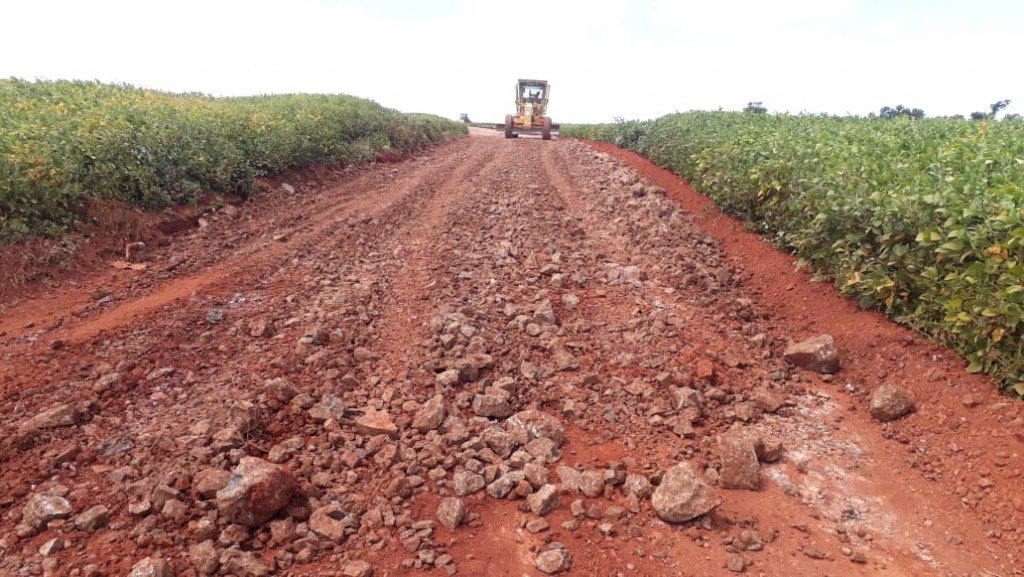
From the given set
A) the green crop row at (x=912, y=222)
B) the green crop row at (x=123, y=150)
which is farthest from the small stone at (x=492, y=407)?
the green crop row at (x=123, y=150)

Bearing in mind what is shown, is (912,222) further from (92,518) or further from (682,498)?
(92,518)

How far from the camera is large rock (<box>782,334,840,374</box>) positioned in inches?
183

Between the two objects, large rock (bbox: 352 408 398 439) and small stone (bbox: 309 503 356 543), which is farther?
large rock (bbox: 352 408 398 439)

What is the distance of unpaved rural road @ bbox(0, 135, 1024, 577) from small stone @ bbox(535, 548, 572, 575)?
11 millimetres

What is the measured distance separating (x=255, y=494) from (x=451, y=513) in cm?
104

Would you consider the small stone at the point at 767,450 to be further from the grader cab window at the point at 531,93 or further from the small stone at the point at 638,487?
the grader cab window at the point at 531,93

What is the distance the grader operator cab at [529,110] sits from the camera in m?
29.0

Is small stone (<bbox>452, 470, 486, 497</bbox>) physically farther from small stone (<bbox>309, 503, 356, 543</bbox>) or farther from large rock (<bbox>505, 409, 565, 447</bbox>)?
small stone (<bbox>309, 503, 356, 543</bbox>)

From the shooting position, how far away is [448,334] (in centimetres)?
460

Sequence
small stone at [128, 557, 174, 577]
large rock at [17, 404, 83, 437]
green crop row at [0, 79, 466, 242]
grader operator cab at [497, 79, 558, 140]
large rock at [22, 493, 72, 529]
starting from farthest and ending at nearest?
grader operator cab at [497, 79, 558, 140]
green crop row at [0, 79, 466, 242]
large rock at [17, 404, 83, 437]
large rock at [22, 493, 72, 529]
small stone at [128, 557, 174, 577]

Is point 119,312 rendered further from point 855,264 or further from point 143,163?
point 855,264

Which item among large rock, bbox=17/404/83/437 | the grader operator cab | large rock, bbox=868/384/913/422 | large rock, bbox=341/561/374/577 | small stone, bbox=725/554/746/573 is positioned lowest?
large rock, bbox=341/561/374/577

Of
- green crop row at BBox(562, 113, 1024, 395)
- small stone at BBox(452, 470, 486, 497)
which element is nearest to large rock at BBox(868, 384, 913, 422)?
green crop row at BBox(562, 113, 1024, 395)

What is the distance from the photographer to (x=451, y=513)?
288cm
